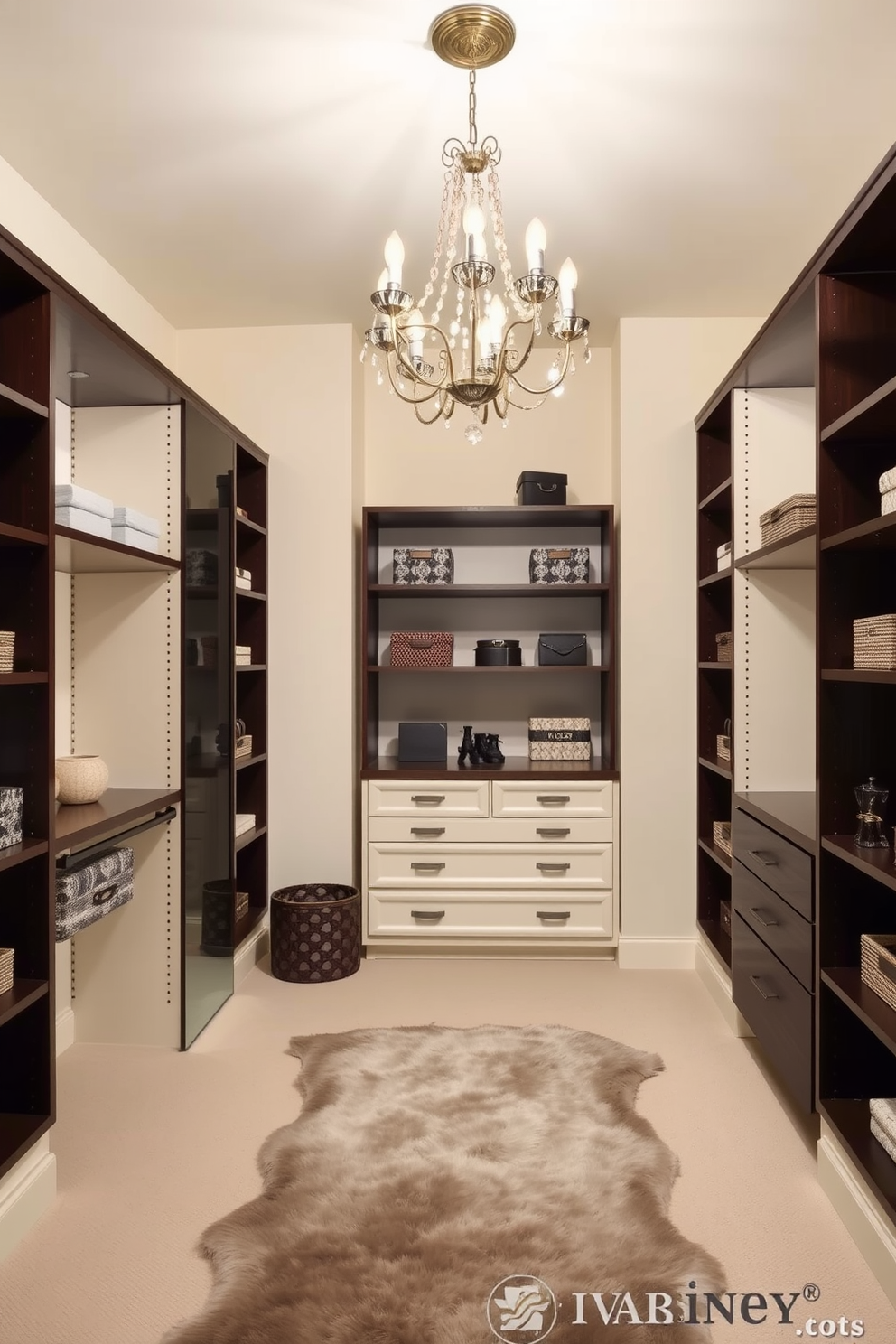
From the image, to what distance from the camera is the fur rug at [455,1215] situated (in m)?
1.74

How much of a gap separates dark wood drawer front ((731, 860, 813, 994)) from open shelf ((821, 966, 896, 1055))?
110mm

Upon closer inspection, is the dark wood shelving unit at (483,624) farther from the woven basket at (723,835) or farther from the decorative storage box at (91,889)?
the decorative storage box at (91,889)

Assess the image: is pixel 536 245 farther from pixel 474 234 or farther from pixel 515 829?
pixel 515 829

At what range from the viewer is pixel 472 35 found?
2.15 m

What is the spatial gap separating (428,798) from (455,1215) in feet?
6.62

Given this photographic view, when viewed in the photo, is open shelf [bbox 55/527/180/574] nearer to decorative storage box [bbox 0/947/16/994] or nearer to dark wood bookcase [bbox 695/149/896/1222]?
decorative storage box [bbox 0/947/16/994]

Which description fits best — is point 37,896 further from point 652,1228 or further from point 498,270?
point 498,270

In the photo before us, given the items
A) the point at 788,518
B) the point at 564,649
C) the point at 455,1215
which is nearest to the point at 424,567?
the point at 564,649

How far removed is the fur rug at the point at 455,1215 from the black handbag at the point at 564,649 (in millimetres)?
1734

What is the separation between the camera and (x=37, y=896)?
2119 millimetres

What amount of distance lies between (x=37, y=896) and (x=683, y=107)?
2560 mm

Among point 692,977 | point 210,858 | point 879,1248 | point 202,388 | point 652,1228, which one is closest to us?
point 879,1248

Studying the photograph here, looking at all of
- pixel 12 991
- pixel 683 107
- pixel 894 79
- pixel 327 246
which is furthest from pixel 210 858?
pixel 894 79

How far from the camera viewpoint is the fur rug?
1.74 meters
